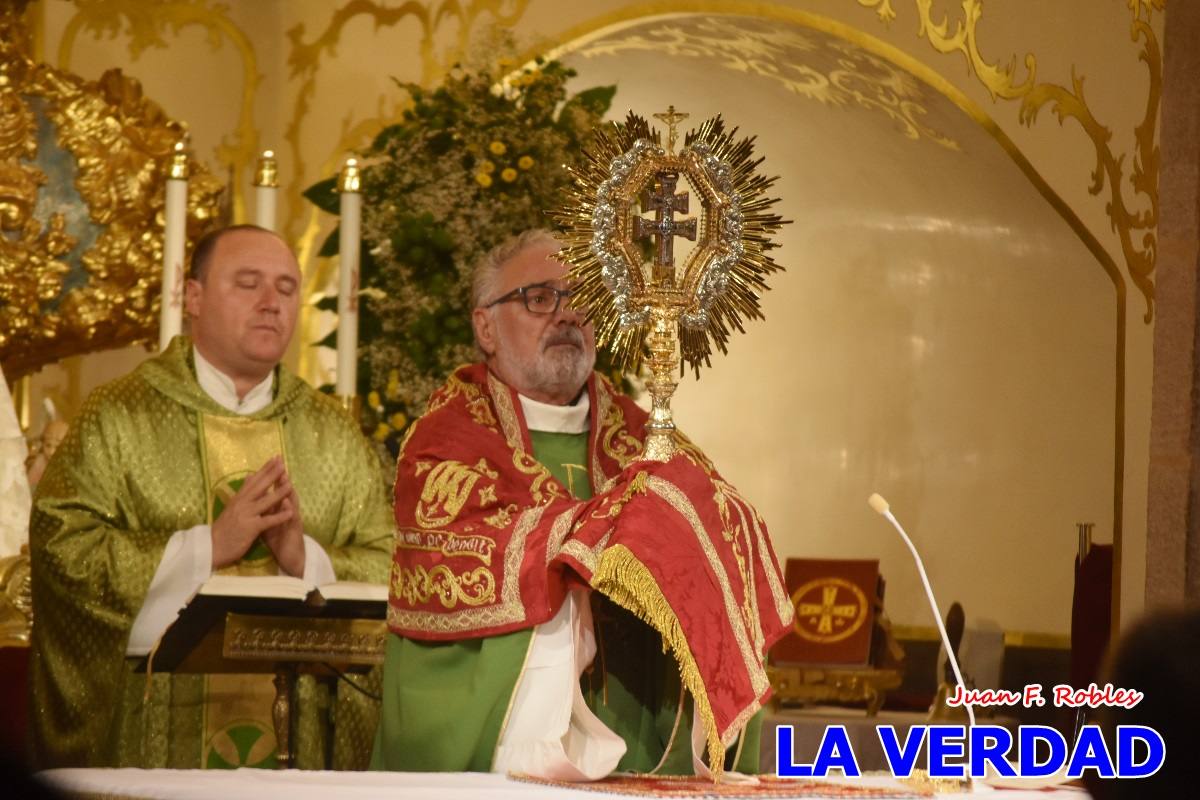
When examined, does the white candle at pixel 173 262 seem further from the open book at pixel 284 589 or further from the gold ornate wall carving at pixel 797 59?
the gold ornate wall carving at pixel 797 59

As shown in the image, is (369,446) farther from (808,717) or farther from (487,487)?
(808,717)

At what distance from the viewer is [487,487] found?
13.2ft

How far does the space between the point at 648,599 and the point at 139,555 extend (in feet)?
5.67

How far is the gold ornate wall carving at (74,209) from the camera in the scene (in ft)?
19.8

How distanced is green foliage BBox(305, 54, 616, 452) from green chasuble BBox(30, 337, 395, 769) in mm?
523

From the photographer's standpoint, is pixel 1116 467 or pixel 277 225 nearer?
pixel 1116 467

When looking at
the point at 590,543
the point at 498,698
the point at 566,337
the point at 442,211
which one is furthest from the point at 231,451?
the point at 590,543

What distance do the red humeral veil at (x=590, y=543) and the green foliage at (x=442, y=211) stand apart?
1.34m

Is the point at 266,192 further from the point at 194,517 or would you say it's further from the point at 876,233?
the point at 876,233

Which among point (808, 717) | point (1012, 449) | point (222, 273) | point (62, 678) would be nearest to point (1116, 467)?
point (1012, 449)

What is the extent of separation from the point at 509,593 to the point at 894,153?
3.36 meters

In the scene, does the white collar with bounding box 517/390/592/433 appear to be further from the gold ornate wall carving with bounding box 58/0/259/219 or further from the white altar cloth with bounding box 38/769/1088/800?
the gold ornate wall carving with bounding box 58/0/259/219

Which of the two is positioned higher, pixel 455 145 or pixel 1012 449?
pixel 455 145

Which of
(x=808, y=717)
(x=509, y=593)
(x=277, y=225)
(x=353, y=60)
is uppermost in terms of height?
(x=353, y=60)
